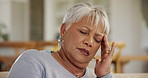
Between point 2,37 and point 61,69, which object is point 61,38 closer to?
point 61,69

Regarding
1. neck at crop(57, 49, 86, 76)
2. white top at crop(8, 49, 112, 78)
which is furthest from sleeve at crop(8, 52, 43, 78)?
neck at crop(57, 49, 86, 76)

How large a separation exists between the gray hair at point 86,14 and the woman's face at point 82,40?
0.05 feet

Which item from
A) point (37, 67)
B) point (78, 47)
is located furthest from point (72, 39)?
point (37, 67)

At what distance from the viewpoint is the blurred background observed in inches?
262

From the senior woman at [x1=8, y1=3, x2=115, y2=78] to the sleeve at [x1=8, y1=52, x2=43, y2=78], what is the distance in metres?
0.02

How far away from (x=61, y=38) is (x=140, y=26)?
5675 millimetres

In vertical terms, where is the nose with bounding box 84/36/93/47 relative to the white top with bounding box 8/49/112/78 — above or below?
above

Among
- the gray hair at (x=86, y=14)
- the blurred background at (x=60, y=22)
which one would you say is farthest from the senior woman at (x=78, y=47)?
the blurred background at (x=60, y=22)

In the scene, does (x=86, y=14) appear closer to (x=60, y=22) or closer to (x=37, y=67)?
(x=37, y=67)

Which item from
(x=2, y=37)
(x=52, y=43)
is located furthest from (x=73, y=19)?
(x=2, y=37)

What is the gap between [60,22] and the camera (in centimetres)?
740

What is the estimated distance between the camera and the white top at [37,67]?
98 cm

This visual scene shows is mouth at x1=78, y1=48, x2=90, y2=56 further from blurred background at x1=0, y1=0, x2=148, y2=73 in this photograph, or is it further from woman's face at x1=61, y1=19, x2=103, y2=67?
→ blurred background at x1=0, y1=0, x2=148, y2=73

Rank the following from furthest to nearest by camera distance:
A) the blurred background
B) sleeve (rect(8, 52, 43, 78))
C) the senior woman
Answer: the blurred background → the senior woman → sleeve (rect(8, 52, 43, 78))
